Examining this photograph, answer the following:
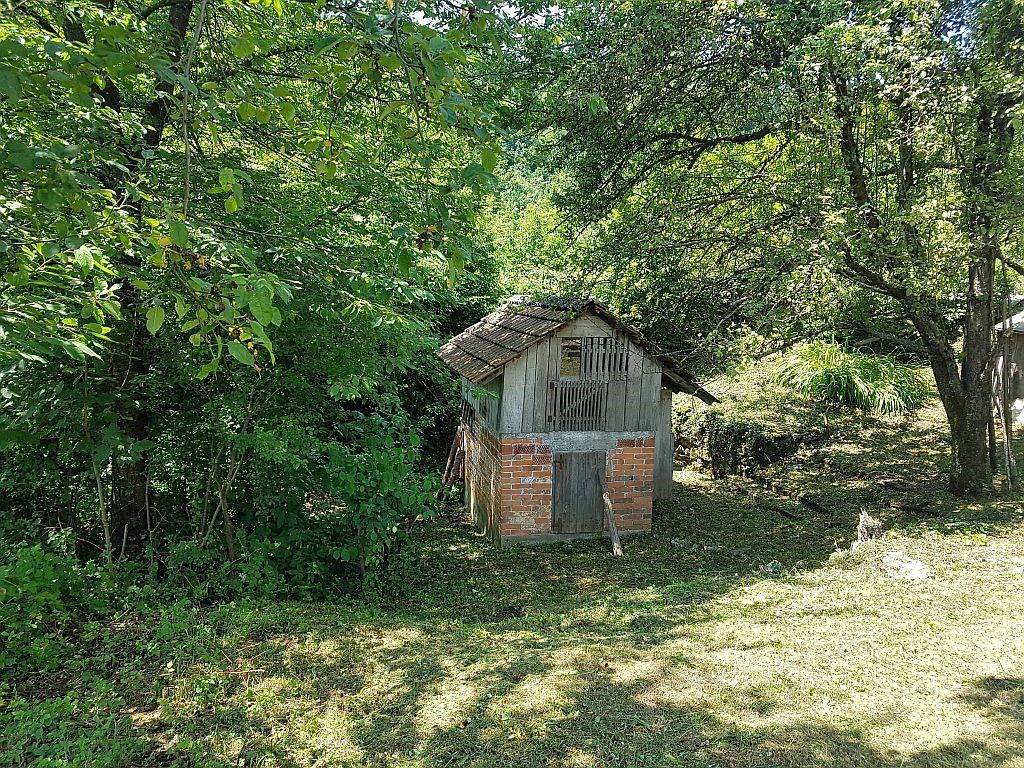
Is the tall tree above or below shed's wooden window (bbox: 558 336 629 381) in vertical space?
above

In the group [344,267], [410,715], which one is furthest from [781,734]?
[344,267]

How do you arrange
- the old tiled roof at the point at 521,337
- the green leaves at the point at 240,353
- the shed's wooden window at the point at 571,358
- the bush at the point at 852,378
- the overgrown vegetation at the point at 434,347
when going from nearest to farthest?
the green leaves at the point at 240,353 → the overgrown vegetation at the point at 434,347 → the old tiled roof at the point at 521,337 → the shed's wooden window at the point at 571,358 → the bush at the point at 852,378

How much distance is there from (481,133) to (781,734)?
12.0ft

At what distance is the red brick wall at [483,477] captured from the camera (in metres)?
10.3

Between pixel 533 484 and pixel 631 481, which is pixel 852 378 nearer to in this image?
pixel 631 481

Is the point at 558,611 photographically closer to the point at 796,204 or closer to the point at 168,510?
the point at 168,510

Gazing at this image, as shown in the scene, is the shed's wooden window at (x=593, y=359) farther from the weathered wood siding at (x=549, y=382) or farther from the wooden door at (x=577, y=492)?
the wooden door at (x=577, y=492)

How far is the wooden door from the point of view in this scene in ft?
33.8

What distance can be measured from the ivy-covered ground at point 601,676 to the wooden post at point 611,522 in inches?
90.8

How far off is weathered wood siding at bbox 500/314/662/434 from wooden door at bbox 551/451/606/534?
0.57 metres

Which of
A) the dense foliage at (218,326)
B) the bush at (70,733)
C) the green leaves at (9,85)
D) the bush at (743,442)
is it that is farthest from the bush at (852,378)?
the green leaves at (9,85)

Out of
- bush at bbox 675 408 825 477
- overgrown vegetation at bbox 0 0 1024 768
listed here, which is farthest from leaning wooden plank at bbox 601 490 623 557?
bush at bbox 675 408 825 477

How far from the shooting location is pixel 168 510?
6.32 m

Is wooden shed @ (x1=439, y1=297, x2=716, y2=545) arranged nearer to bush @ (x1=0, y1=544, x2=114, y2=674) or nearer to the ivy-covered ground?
the ivy-covered ground
